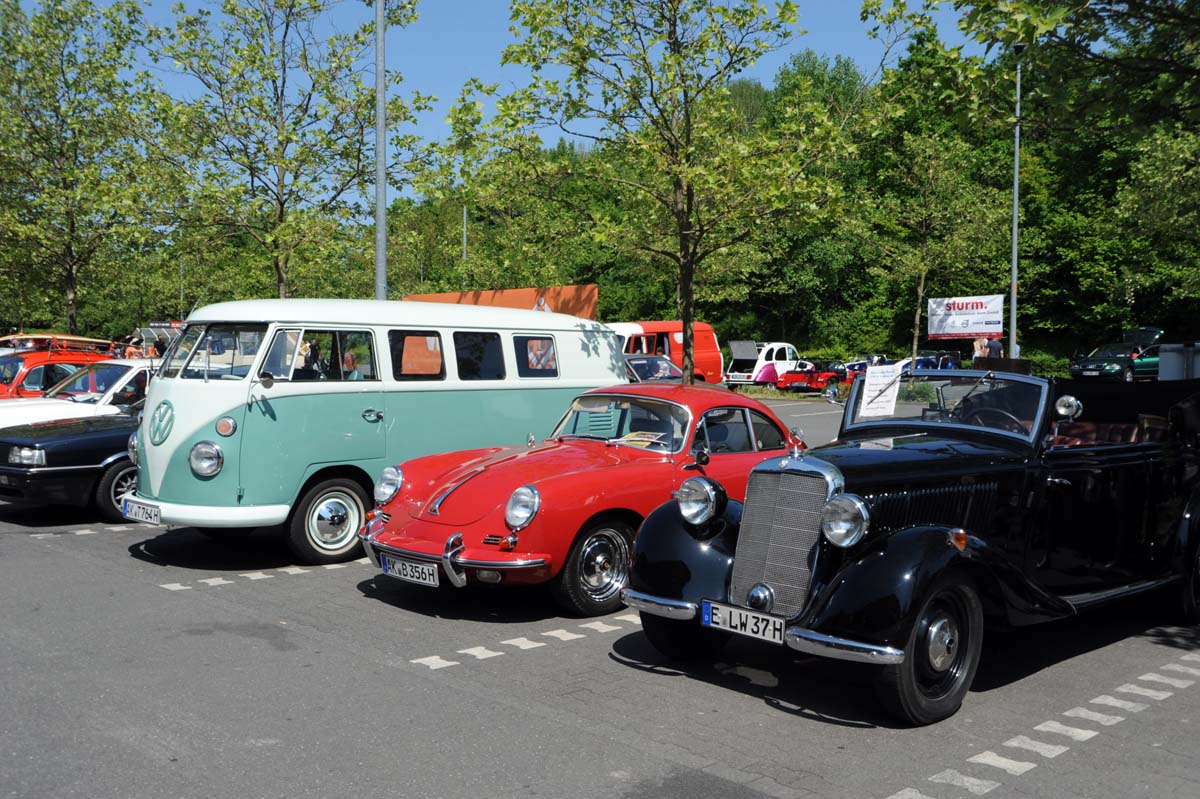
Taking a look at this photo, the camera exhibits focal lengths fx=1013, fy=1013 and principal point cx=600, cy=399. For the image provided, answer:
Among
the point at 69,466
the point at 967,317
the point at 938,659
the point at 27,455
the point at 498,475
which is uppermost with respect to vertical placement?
the point at 967,317

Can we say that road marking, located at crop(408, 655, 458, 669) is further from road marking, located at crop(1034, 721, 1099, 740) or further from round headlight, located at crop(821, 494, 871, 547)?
road marking, located at crop(1034, 721, 1099, 740)

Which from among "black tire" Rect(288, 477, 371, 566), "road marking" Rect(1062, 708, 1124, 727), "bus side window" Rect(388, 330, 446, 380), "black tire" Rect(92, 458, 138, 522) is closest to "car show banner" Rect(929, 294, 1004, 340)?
"bus side window" Rect(388, 330, 446, 380)

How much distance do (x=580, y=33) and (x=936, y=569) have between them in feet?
33.6

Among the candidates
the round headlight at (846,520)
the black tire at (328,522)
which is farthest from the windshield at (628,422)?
the round headlight at (846,520)

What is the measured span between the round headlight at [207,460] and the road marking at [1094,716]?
669 centimetres

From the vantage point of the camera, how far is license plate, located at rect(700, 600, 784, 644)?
17.2 ft

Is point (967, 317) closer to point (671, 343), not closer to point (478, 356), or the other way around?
point (671, 343)

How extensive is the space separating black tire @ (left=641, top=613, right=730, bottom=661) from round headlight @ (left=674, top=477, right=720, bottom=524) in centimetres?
67

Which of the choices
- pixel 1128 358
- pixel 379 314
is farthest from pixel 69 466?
pixel 1128 358

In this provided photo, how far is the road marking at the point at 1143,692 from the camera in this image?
566cm

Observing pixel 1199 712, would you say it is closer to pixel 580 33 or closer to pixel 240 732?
pixel 240 732

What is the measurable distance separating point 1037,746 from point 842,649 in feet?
3.42

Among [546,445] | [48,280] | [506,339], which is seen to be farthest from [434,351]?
[48,280]

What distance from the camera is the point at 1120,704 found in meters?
5.52
